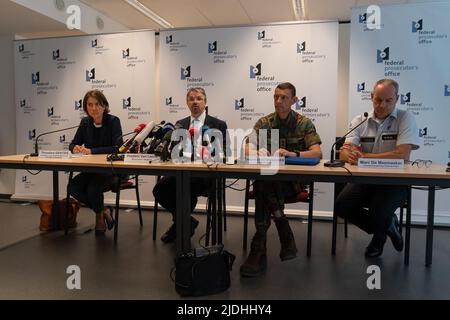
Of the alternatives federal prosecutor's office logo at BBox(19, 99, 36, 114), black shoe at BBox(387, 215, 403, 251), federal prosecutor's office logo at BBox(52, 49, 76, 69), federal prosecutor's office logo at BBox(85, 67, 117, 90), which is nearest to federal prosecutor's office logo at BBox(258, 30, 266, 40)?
federal prosecutor's office logo at BBox(85, 67, 117, 90)

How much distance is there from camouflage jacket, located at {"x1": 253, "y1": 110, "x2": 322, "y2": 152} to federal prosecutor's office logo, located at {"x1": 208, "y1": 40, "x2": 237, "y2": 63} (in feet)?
4.50

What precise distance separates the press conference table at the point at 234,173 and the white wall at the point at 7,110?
248cm

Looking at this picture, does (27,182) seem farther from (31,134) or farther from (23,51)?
(23,51)

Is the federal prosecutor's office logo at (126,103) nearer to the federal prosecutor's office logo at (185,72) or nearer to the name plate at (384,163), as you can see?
the federal prosecutor's office logo at (185,72)

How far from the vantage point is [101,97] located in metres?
2.88

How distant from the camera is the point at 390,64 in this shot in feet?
10.5

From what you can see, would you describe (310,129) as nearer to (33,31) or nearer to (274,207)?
(274,207)

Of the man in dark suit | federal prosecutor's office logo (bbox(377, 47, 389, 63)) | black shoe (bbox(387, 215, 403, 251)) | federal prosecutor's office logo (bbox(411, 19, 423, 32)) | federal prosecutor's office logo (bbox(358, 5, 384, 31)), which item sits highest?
federal prosecutor's office logo (bbox(358, 5, 384, 31))

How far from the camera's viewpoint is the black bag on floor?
5.89ft

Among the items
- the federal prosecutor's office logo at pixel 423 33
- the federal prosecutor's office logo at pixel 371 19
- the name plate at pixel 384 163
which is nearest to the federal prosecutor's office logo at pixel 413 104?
the federal prosecutor's office logo at pixel 423 33

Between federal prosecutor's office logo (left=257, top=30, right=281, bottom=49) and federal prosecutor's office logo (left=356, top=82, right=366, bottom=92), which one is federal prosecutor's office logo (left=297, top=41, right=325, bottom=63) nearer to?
federal prosecutor's office logo (left=257, top=30, right=281, bottom=49)

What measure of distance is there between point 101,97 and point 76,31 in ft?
6.40

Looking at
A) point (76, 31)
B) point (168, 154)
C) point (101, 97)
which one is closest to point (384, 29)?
point (168, 154)
